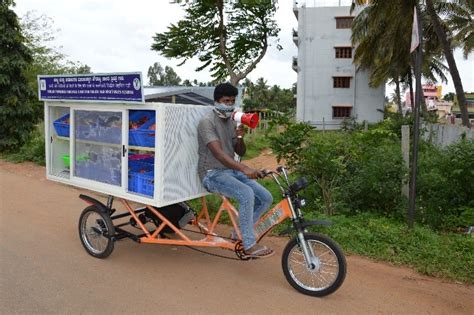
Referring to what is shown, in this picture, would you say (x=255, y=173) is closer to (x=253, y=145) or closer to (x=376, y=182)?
(x=376, y=182)

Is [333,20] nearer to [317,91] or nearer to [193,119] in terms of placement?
[317,91]

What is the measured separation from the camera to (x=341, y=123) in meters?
33.0

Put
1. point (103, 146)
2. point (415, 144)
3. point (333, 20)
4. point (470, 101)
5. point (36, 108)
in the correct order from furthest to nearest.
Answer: point (470, 101) < point (333, 20) < point (36, 108) < point (415, 144) < point (103, 146)

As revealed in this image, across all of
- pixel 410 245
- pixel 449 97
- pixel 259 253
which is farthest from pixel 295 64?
pixel 449 97

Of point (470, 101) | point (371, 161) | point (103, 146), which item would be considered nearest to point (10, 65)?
point (103, 146)

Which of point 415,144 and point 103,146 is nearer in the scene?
point 103,146

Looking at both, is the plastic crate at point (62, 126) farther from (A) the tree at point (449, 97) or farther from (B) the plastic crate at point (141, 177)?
Answer: (A) the tree at point (449, 97)

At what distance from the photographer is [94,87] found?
440 centimetres

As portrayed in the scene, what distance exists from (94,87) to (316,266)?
2.77 meters

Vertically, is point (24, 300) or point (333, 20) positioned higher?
point (333, 20)

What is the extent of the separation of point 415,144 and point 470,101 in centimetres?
7582

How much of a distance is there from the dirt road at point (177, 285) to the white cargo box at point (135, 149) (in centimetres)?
74

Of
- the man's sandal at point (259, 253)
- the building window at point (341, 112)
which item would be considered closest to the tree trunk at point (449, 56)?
the man's sandal at point (259, 253)

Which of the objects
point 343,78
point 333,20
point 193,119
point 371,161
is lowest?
point 371,161
